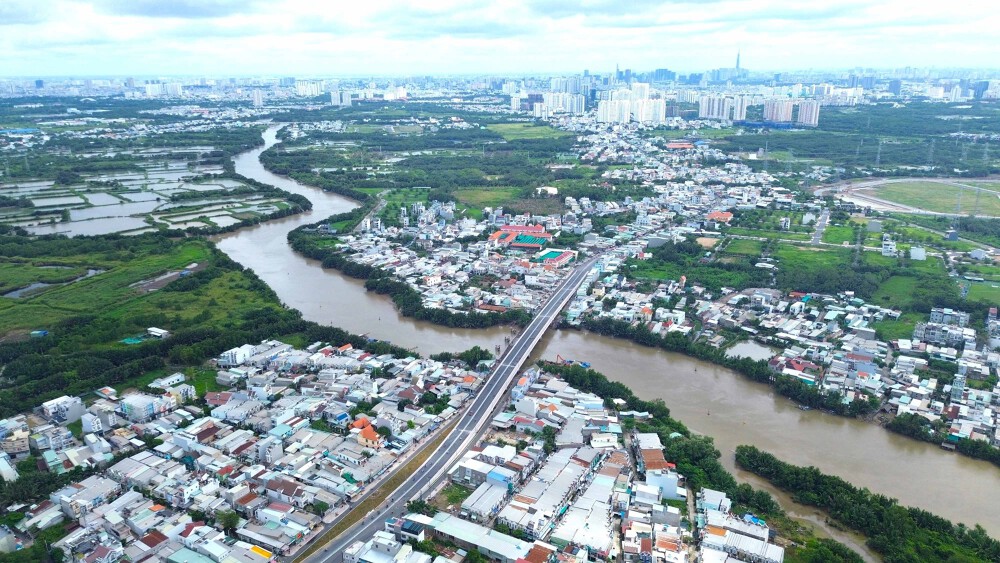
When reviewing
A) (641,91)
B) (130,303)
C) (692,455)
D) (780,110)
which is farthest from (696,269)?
(641,91)

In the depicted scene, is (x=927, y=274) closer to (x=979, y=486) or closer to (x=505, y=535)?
(x=979, y=486)

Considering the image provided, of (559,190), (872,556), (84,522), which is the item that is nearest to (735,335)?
(872,556)

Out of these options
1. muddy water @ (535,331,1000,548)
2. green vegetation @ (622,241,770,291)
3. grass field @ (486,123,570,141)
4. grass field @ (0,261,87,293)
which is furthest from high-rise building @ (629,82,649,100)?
muddy water @ (535,331,1000,548)

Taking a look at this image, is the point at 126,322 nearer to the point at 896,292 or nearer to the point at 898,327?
the point at 898,327

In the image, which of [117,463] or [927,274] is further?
[927,274]

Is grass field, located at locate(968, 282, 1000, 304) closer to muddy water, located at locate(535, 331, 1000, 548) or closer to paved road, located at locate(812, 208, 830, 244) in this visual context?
paved road, located at locate(812, 208, 830, 244)
